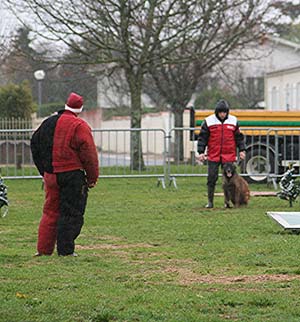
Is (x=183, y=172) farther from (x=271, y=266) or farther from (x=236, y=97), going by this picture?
(x=236, y=97)

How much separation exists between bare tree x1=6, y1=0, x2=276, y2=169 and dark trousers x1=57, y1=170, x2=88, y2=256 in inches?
595

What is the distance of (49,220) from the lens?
35.1ft

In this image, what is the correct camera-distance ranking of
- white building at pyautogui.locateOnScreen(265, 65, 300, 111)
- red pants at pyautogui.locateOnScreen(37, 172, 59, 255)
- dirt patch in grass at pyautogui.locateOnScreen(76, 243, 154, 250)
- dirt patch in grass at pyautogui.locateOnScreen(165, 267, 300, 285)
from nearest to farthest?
dirt patch in grass at pyautogui.locateOnScreen(165, 267, 300, 285) < red pants at pyautogui.locateOnScreen(37, 172, 59, 255) < dirt patch in grass at pyautogui.locateOnScreen(76, 243, 154, 250) < white building at pyautogui.locateOnScreen(265, 65, 300, 111)

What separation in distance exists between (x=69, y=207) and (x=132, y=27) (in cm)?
2179

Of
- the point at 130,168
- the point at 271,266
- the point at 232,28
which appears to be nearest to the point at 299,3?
the point at 232,28

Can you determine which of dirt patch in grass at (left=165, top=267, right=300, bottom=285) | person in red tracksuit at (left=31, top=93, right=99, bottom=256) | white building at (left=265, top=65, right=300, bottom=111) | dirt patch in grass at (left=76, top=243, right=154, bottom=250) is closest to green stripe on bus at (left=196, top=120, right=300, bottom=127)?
dirt patch in grass at (left=76, top=243, right=154, bottom=250)

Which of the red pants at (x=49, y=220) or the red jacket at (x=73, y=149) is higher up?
the red jacket at (x=73, y=149)

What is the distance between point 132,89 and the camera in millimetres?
30219

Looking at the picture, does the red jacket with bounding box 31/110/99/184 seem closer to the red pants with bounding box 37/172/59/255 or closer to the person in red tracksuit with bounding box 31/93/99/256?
the person in red tracksuit with bounding box 31/93/99/256

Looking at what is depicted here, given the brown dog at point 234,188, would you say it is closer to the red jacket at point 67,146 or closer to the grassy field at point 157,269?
the grassy field at point 157,269

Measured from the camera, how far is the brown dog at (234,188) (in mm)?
16406

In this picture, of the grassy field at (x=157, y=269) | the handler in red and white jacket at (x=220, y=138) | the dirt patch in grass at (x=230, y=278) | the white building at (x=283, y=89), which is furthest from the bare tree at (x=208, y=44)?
the dirt patch in grass at (x=230, y=278)

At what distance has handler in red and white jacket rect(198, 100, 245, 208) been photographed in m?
16.2

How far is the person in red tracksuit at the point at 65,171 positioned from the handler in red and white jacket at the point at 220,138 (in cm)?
589
